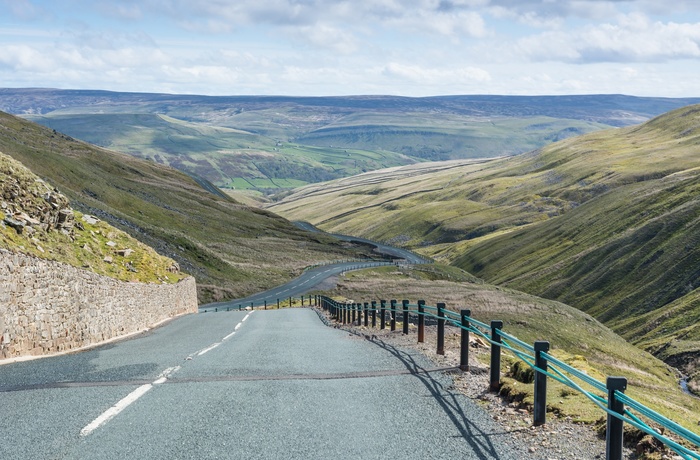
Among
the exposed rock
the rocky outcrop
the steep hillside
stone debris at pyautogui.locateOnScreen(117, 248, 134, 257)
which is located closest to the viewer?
the exposed rock

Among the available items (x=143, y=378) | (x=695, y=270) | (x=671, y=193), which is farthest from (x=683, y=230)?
(x=143, y=378)

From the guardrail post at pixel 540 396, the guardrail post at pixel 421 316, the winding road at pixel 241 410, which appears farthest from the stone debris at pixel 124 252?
the guardrail post at pixel 540 396

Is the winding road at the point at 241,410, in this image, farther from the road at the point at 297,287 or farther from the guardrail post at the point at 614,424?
the road at the point at 297,287

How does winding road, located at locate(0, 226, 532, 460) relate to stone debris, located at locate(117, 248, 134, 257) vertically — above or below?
above

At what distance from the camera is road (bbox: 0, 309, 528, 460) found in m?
8.02

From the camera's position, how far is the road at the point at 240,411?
8.02 meters

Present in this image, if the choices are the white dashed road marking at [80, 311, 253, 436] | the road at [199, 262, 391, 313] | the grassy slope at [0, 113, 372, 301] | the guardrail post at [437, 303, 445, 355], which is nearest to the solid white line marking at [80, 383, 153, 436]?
the white dashed road marking at [80, 311, 253, 436]

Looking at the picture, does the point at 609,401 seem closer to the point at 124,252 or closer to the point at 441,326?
the point at 441,326

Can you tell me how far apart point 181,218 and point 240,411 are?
113 m

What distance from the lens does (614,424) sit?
7492 millimetres

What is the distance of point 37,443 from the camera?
7988mm

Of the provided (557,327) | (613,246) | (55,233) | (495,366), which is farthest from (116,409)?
(613,246)

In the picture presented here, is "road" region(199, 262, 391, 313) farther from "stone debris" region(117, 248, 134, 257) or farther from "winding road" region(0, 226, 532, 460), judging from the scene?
"winding road" region(0, 226, 532, 460)

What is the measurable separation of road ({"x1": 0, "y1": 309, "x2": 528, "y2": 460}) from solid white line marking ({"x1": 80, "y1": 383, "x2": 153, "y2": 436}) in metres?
0.03
